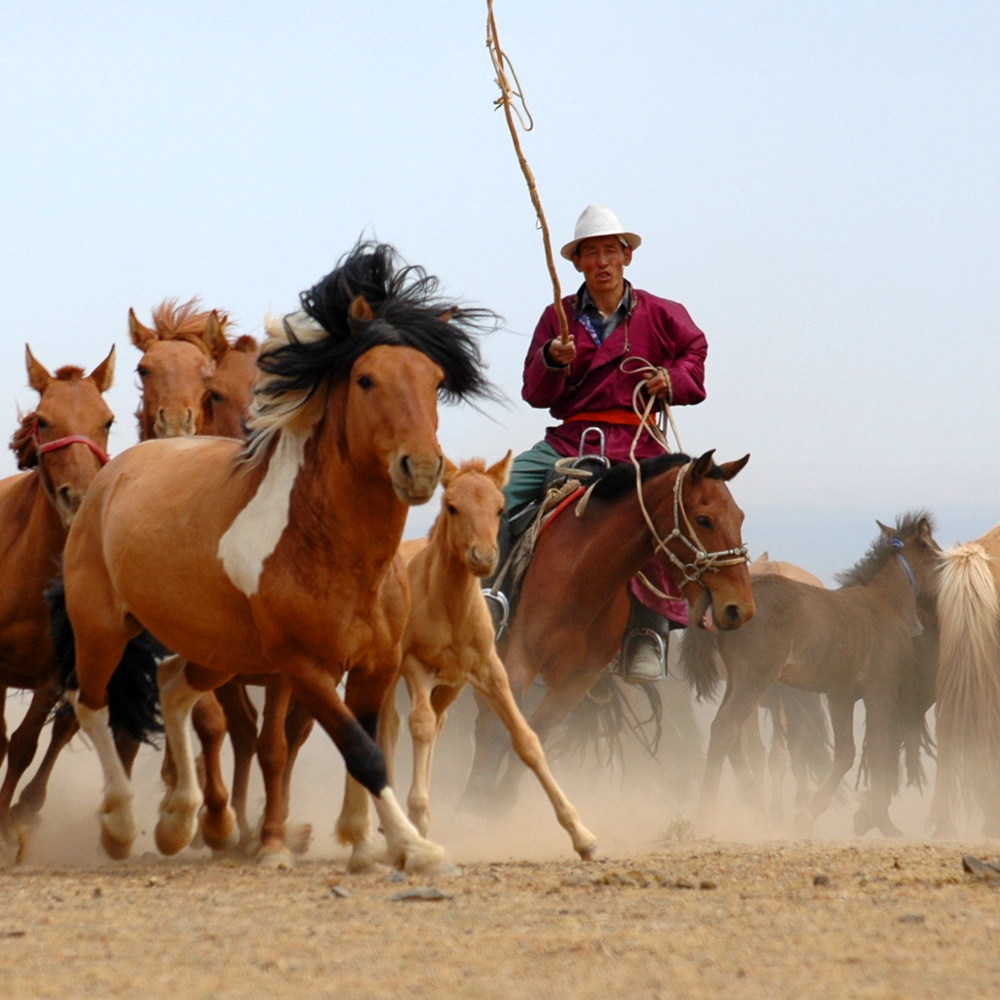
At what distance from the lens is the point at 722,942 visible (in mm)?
4254

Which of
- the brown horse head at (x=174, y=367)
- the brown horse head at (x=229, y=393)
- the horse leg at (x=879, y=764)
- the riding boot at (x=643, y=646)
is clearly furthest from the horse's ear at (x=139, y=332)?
the horse leg at (x=879, y=764)

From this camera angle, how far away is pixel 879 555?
43.4 ft

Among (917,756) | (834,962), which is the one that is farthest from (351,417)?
(917,756)

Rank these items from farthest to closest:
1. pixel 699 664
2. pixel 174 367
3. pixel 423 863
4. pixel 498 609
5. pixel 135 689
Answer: pixel 699 664, pixel 498 609, pixel 174 367, pixel 135 689, pixel 423 863

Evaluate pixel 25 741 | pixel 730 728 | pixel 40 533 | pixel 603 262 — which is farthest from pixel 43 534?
pixel 730 728

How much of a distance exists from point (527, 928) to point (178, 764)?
2688mm

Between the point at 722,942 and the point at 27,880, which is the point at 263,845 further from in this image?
the point at 722,942

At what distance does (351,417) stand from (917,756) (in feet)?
27.2

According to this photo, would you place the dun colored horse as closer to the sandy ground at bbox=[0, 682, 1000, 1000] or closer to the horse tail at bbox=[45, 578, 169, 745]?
the sandy ground at bbox=[0, 682, 1000, 1000]

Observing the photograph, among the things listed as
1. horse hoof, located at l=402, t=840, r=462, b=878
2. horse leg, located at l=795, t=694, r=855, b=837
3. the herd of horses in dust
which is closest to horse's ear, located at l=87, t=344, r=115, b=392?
the herd of horses in dust

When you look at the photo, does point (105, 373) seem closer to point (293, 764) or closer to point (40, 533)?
point (40, 533)

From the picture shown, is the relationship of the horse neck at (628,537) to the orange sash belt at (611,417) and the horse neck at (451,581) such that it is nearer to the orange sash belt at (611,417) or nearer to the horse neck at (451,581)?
the orange sash belt at (611,417)

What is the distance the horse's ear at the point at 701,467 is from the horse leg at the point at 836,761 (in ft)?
13.1

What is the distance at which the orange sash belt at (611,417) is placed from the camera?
929 centimetres
